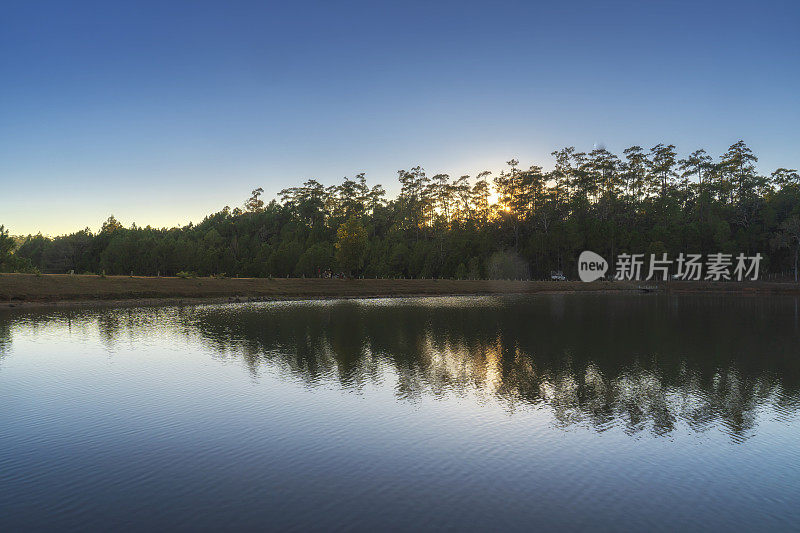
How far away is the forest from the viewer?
122188 mm

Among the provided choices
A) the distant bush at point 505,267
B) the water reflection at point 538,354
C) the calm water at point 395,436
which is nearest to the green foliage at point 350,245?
the distant bush at point 505,267

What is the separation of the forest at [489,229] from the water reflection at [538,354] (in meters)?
52.8

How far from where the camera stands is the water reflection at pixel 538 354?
19.0 m

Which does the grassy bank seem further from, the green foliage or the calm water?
the calm water

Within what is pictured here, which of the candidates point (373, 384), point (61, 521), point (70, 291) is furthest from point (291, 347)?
point (70, 291)

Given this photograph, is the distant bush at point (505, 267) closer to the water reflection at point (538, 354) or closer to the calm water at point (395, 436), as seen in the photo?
the water reflection at point (538, 354)

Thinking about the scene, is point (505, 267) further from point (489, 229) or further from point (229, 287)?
point (229, 287)

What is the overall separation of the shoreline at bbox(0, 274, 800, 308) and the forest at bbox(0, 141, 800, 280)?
11.0 metres

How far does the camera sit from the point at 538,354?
2967 cm

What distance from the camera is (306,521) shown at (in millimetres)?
9852

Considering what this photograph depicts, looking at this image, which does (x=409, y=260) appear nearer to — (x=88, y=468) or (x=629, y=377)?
(x=629, y=377)

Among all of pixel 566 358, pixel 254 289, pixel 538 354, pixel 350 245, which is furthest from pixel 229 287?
pixel 566 358

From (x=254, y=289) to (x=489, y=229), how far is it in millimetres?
78794

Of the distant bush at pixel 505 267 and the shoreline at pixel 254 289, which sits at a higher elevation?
the distant bush at pixel 505 267
